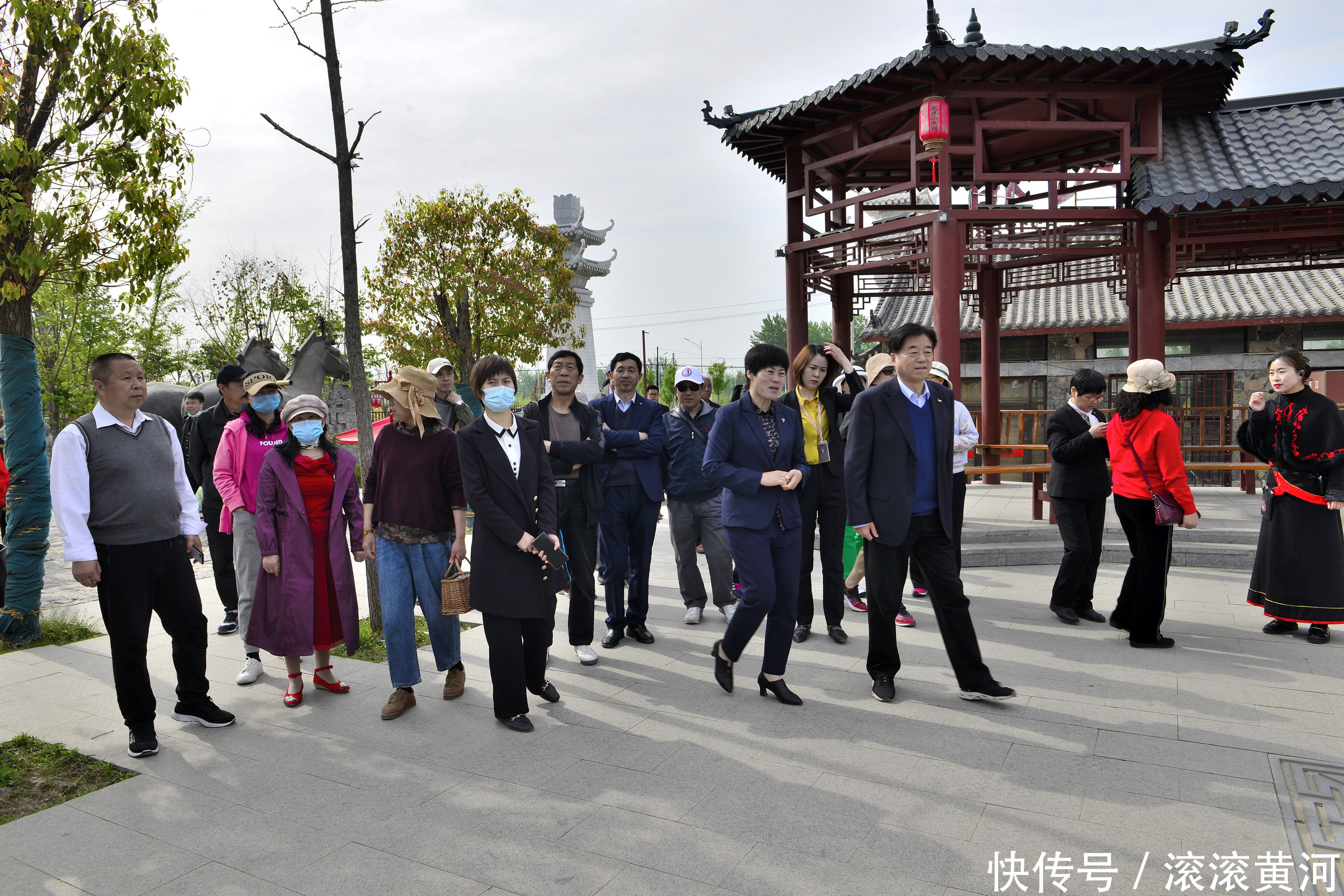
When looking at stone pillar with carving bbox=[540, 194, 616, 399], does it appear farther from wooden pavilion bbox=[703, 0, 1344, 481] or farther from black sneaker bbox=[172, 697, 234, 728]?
black sneaker bbox=[172, 697, 234, 728]

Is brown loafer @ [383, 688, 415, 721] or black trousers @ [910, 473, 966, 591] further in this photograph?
black trousers @ [910, 473, 966, 591]

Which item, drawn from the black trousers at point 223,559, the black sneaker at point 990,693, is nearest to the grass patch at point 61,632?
the black trousers at point 223,559

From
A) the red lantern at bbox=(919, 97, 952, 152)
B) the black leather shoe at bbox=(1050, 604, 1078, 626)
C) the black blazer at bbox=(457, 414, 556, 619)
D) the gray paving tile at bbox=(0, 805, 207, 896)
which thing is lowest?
the gray paving tile at bbox=(0, 805, 207, 896)

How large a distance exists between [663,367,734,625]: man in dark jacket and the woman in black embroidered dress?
3.46m

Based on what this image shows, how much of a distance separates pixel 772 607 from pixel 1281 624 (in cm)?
358

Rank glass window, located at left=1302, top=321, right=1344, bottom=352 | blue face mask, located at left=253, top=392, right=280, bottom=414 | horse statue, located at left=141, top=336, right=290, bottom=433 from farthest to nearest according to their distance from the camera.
Answer: glass window, located at left=1302, top=321, right=1344, bottom=352
horse statue, located at left=141, top=336, right=290, bottom=433
blue face mask, located at left=253, top=392, right=280, bottom=414

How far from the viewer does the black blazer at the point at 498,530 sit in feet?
12.9

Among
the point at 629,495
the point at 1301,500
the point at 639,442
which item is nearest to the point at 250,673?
the point at 629,495

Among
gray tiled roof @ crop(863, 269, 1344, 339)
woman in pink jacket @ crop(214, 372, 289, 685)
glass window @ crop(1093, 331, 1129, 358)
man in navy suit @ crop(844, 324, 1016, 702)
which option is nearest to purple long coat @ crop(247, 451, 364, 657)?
woman in pink jacket @ crop(214, 372, 289, 685)

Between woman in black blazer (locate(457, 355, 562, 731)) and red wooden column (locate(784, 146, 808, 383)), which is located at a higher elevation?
red wooden column (locate(784, 146, 808, 383))

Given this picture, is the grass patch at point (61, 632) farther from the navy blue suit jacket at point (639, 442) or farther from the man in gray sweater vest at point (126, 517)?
the navy blue suit jacket at point (639, 442)

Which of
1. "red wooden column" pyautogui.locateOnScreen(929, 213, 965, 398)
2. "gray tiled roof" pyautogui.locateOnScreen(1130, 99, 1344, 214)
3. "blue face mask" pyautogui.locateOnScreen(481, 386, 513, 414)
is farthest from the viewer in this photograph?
"red wooden column" pyautogui.locateOnScreen(929, 213, 965, 398)

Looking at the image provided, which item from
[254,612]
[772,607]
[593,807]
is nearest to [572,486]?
[772,607]

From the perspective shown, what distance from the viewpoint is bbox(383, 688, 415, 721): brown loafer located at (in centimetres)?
417
